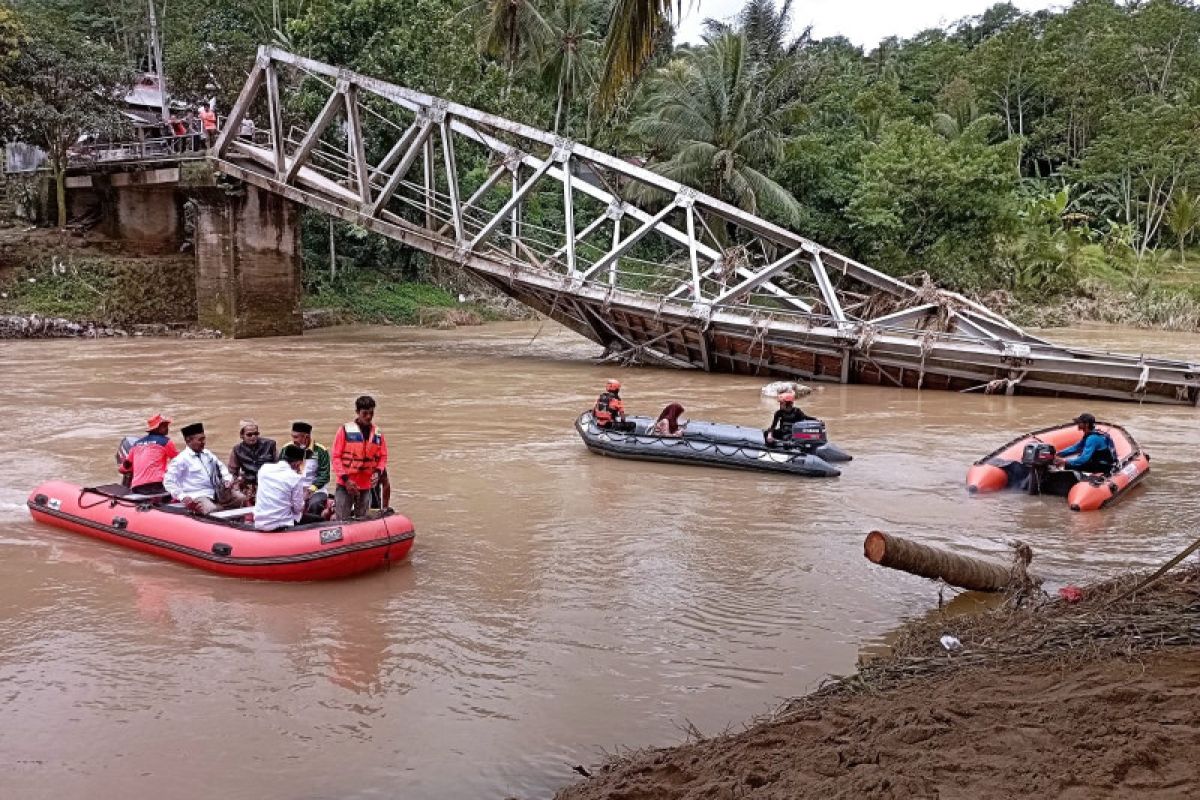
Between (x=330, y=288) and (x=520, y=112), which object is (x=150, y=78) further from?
(x=520, y=112)

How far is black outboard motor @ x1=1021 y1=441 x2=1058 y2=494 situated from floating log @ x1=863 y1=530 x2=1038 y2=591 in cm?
436

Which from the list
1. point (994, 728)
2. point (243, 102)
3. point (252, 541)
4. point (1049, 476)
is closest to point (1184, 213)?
point (243, 102)

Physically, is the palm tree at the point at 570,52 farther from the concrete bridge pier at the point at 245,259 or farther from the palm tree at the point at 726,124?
the concrete bridge pier at the point at 245,259

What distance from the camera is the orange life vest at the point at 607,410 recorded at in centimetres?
1368

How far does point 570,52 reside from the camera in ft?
119

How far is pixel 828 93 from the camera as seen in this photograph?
43.4 meters

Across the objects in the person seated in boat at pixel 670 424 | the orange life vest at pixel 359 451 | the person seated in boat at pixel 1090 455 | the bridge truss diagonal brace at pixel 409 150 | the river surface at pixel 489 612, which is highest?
the bridge truss diagonal brace at pixel 409 150

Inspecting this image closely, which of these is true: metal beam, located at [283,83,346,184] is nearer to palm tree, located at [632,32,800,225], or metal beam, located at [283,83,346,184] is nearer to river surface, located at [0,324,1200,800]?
river surface, located at [0,324,1200,800]

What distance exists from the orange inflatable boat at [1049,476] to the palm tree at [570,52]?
86.1 feet

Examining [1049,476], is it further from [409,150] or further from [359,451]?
[409,150]

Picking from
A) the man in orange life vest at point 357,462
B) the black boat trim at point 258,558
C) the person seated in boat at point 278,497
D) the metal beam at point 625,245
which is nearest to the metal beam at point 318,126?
the metal beam at point 625,245

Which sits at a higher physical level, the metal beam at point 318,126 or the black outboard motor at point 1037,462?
the metal beam at point 318,126

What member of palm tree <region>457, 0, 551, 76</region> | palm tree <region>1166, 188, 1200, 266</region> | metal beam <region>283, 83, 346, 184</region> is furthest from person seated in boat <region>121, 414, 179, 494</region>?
palm tree <region>1166, 188, 1200, 266</region>

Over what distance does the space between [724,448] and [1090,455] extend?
4.01 metres
